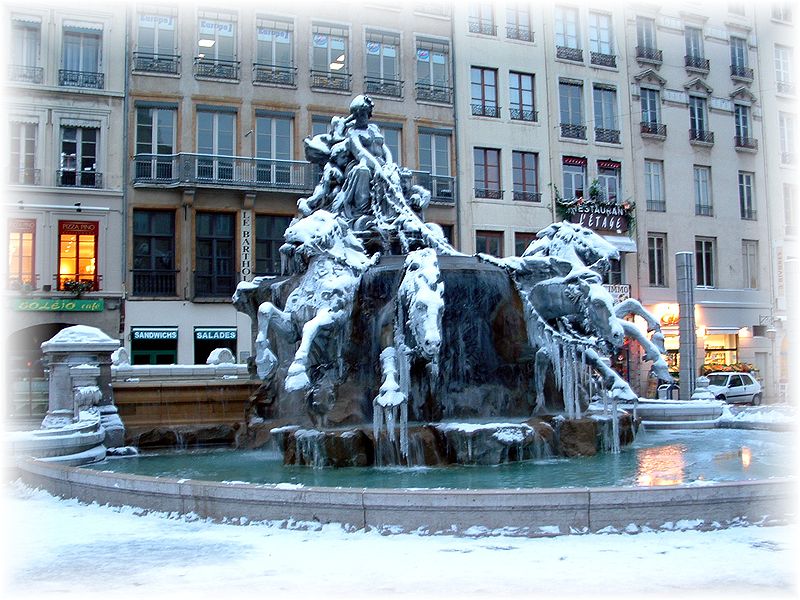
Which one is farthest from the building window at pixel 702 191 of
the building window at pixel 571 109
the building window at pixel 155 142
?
the building window at pixel 155 142

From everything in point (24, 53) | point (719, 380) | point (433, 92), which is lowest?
point (719, 380)

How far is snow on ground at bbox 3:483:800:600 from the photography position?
20.7ft

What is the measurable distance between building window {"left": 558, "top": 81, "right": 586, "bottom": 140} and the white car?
12944 mm

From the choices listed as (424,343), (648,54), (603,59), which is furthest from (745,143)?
(424,343)

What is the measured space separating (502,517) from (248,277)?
27250 millimetres

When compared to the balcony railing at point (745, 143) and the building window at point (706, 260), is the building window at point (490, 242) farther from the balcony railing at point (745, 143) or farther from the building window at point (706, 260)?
the balcony railing at point (745, 143)

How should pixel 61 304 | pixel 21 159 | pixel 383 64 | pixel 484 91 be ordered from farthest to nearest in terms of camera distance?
pixel 484 91 < pixel 383 64 < pixel 21 159 < pixel 61 304

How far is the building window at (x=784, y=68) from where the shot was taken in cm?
4578

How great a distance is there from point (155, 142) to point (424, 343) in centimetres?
2386

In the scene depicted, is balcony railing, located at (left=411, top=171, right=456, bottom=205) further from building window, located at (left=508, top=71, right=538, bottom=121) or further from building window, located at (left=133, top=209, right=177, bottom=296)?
building window, located at (left=133, top=209, right=177, bottom=296)

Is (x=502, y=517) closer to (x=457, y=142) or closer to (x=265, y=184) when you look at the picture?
(x=265, y=184)

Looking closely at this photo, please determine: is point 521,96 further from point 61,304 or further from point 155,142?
point 61,304

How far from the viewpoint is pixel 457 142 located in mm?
39031

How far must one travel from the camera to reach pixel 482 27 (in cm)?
4034
